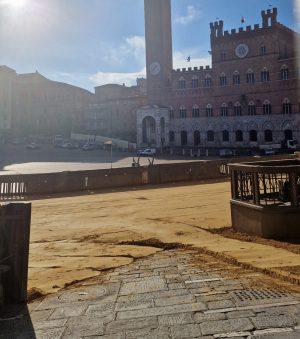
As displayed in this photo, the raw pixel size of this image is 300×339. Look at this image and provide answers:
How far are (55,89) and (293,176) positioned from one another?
7883cm

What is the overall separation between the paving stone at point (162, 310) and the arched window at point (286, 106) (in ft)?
168

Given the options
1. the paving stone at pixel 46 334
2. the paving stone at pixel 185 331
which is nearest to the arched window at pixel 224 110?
the paving stone at pixel 185 331

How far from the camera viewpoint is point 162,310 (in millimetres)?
4848

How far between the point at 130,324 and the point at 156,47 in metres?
Result: 64.6

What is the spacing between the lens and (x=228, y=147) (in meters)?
56.2

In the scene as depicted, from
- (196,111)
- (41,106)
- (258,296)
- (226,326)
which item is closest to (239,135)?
(196,111)

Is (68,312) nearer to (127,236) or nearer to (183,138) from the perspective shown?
(127,236)

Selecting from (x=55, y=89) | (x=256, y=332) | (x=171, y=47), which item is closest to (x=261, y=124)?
(x=171, y=47)

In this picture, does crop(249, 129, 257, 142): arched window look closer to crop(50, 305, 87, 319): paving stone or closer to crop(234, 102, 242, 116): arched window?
crop(234, 102, 242, 116): arched window

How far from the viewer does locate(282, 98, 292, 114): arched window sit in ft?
170

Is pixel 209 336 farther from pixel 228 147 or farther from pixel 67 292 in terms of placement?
pixel 228 147

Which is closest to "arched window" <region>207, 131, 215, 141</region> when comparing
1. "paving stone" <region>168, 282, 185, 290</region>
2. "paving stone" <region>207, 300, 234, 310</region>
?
"paving stone" <region>168, 282, 185, 290</region>

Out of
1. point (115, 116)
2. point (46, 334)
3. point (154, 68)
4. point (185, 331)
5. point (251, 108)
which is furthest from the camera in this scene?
point (115, 116)

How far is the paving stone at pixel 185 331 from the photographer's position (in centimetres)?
414
